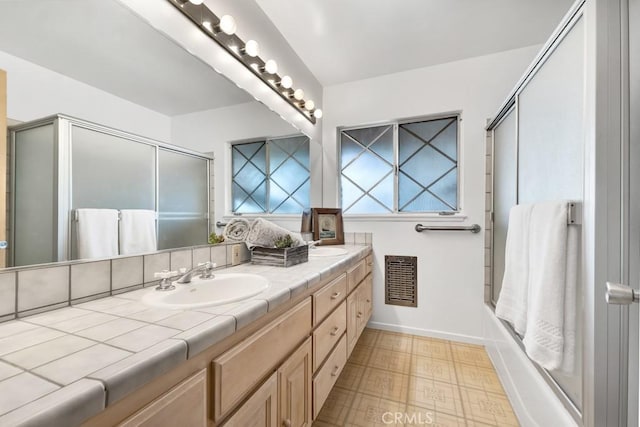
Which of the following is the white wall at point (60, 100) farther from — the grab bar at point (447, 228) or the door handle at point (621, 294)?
the grab bar at point (447, 228)

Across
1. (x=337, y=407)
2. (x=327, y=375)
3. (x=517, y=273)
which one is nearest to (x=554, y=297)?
(x=517, y=273)

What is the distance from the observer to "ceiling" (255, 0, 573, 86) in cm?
163

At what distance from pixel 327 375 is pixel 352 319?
1.61 feet

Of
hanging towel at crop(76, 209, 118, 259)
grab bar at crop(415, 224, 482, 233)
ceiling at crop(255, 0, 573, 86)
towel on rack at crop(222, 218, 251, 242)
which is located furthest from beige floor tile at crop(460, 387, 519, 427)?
ceiling at crop(255, 0, 573, 86)

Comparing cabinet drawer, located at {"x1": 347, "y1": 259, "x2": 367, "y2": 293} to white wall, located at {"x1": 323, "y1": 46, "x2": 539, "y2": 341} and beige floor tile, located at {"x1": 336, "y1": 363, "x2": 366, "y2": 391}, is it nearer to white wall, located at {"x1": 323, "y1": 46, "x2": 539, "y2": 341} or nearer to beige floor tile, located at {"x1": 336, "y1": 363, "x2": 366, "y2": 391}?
white wall, located at {"x1": 323, "y1": 46, "x2": 539, "y2": 341}

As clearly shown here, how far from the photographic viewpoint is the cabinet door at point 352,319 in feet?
5.44

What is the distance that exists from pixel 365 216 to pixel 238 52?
5.28 feet

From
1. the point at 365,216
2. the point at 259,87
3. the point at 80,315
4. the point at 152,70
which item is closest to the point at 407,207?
the point at 365,216

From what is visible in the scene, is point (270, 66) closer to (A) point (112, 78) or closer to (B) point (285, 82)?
(B) point (285, 82)

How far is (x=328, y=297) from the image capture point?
1.33 meters

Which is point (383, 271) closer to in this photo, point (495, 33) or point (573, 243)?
point (573, 243)

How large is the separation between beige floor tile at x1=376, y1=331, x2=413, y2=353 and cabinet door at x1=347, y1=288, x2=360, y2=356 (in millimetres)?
467

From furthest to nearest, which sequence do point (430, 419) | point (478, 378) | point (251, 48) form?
point (478, 378)
point (251, 48)
point (430, 419)

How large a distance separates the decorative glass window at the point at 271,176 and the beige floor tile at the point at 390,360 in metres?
1.24
